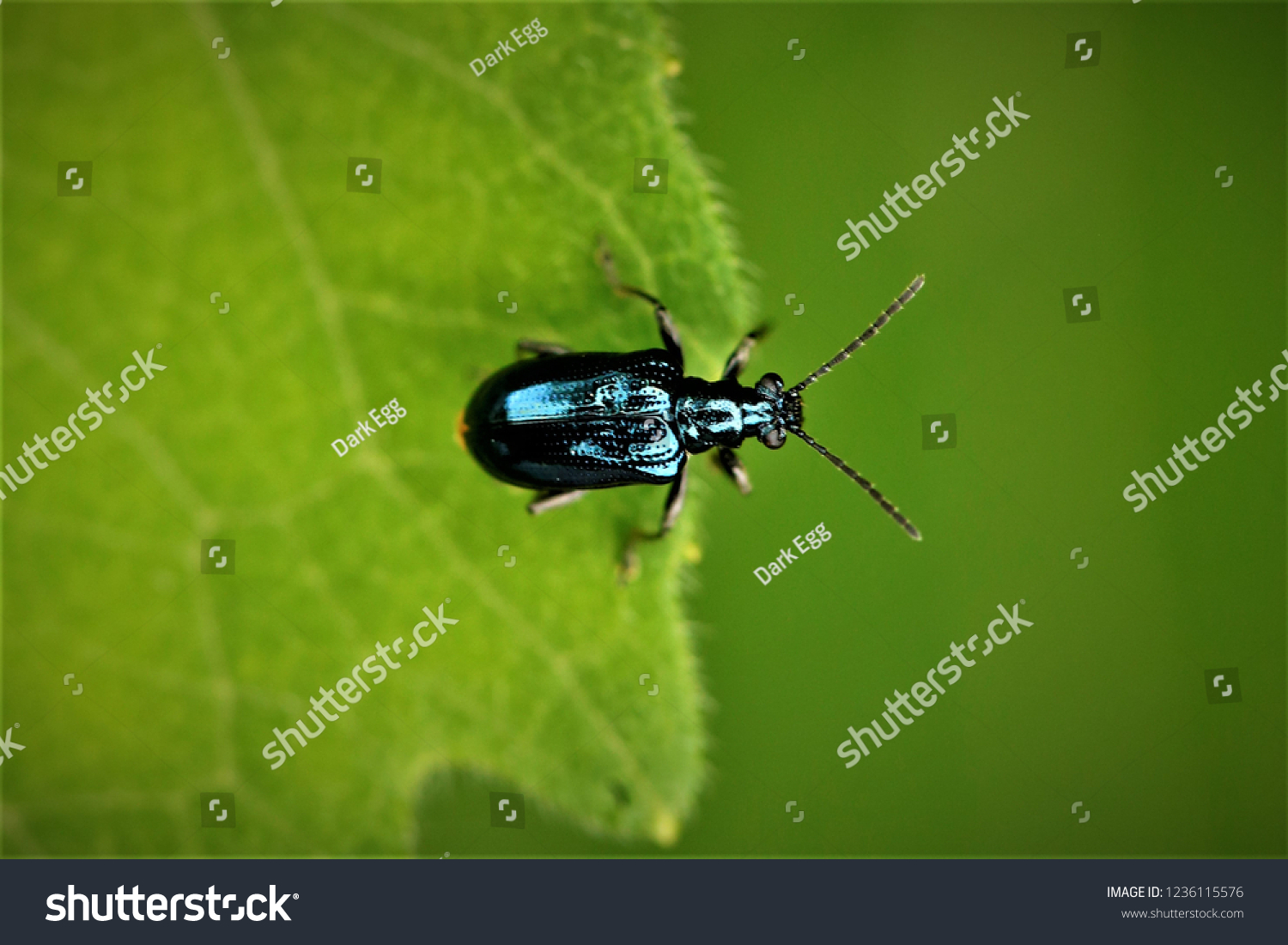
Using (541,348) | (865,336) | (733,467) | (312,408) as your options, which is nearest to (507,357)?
(541,348)

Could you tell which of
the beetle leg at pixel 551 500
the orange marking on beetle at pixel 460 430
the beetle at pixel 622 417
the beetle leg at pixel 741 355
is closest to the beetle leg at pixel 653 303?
the beetle at pixel 622 417

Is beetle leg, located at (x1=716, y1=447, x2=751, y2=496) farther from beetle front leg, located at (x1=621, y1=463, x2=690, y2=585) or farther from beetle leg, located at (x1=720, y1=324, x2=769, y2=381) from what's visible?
beetle leg, located at (x1=720, y1=324, x2=769, y2=381)

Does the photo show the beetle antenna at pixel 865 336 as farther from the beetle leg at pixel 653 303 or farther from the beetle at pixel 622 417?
the beetle leg at pixel 653 303

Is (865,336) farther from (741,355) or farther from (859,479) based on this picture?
(859,479)
